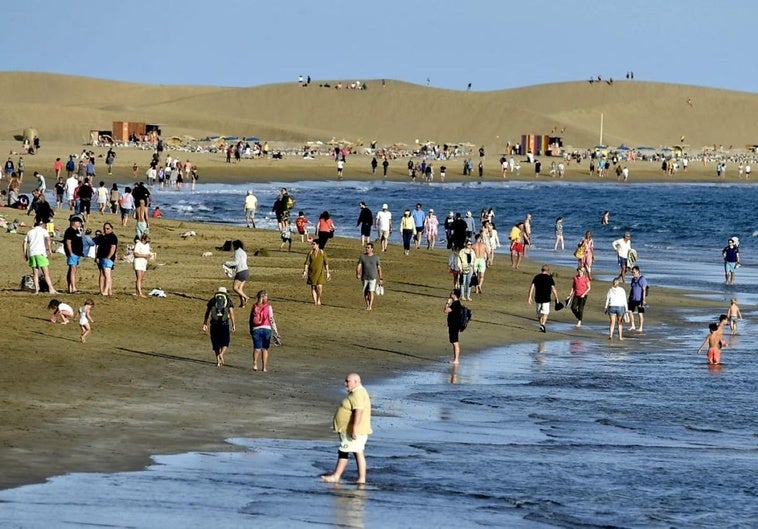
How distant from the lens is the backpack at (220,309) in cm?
1850

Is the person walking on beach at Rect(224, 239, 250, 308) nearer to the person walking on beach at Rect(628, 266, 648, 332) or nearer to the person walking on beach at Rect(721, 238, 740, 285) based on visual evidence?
the person walking on beach at Rect(628, 266, 648, 332)

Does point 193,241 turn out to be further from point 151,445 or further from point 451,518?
point 451,518

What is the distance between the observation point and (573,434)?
16.3 m

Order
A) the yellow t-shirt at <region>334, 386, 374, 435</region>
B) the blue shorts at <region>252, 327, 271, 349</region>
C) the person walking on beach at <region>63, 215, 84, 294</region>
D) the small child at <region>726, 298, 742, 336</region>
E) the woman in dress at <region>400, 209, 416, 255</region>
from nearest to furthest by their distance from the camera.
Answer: the yellow t-shirt at <region>334, 386, 374, 435</region>, the blue shorts at <region>252, 327, 271, 349</region>, the person walking on beach at <region>63, 215, 84, 294</region>, the small child at <region>726, 298, 742, 336</region>, the woman in dress at <region>400, 209, 416, 255</region>

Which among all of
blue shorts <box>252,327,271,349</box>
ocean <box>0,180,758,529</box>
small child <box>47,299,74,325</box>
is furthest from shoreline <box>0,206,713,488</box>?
ocean <box>0,180,758,529</box>

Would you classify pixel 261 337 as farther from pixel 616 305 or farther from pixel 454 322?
pixel 616 305

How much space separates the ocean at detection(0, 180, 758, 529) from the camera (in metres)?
12.0

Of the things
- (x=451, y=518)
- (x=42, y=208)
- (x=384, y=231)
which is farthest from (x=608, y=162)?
(x=451, y=518)

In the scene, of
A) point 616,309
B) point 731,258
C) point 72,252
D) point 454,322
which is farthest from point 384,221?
point 454,322

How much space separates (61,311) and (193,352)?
6.85 ft

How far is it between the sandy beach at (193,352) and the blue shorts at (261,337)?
0.41 metres

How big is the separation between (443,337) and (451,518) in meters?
11.7

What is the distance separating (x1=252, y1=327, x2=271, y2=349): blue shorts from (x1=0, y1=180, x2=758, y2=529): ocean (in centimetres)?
108

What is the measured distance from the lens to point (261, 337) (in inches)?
734
